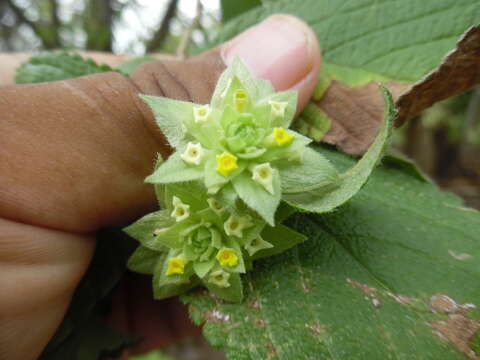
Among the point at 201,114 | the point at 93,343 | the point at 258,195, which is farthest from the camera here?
the point at 93,343

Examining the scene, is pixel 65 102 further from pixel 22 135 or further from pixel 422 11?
pixel 422 11

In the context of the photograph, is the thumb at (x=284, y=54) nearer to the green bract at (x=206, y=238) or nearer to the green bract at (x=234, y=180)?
the green bract at (x=234, y=180)

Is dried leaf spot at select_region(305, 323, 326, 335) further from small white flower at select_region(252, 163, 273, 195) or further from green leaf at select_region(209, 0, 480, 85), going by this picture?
green leaf at select_region(209, 0, 480, 85)

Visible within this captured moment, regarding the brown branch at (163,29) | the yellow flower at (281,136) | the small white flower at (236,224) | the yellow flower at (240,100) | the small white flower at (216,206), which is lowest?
the brown branch at (163,29)

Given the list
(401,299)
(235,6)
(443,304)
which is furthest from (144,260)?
(235,6)

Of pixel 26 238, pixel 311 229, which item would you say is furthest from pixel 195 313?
pixel 26 238

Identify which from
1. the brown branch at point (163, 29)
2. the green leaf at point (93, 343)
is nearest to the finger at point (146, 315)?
the green leaf at point (93, 343)

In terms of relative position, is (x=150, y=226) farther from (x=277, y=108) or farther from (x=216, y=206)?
(x=277, y=108)
